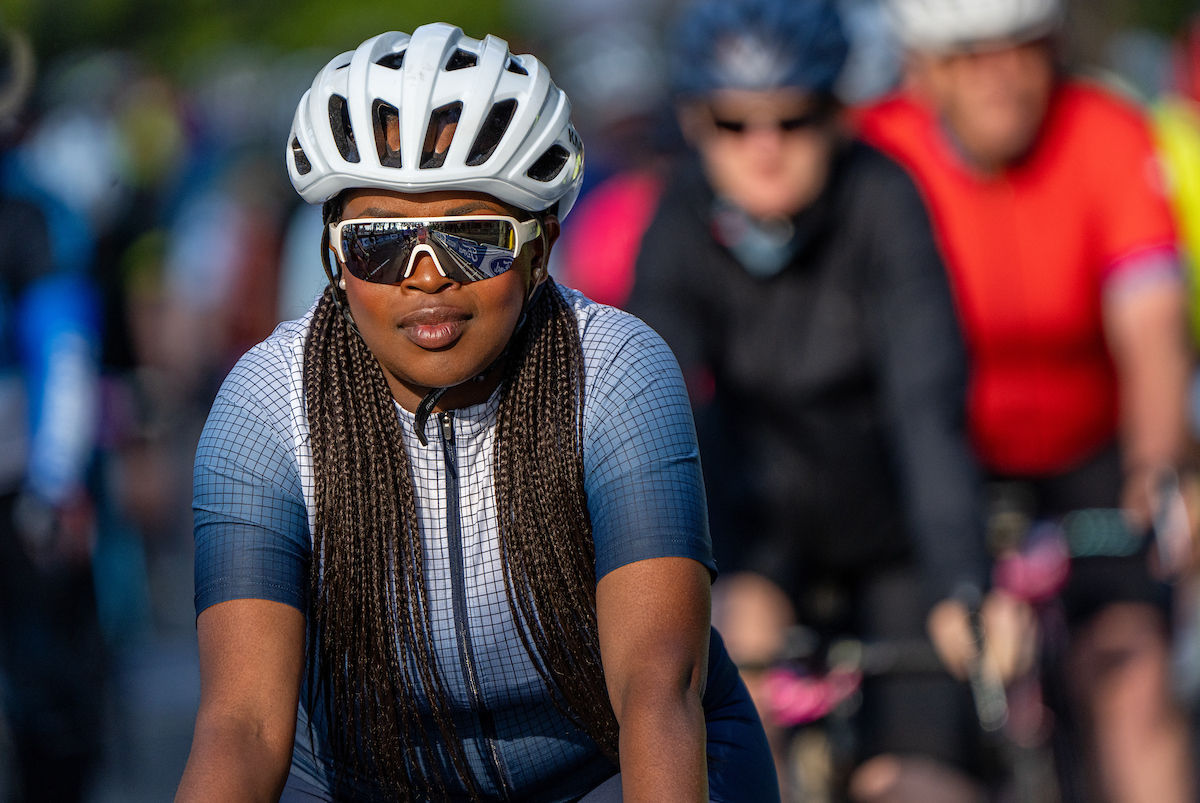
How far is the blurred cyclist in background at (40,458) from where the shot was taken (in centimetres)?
650

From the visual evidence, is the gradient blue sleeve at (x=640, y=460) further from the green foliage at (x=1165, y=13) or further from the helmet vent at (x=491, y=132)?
the green foliage at (x=1165, y=13)

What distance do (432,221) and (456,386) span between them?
293mm

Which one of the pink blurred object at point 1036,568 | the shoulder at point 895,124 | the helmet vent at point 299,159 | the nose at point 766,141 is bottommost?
the pink blurred object at point 1036,568

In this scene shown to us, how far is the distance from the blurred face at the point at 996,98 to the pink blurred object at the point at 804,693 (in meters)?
1.73

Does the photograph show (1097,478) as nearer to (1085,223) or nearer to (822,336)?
(1085,223)

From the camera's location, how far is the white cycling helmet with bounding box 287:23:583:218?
9.66 ft

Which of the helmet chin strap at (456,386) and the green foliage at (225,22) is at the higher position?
the helmet chin strap at (456,386)

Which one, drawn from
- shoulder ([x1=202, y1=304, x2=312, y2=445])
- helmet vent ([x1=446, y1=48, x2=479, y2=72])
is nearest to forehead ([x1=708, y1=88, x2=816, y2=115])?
helmet vent ([x1=446, y1=48, x2=479, y2=72])

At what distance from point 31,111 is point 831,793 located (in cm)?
434

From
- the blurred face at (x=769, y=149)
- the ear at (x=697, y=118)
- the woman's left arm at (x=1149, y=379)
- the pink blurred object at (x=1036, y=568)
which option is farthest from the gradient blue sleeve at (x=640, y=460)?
the woman's left arm at (x=1149, y=379)

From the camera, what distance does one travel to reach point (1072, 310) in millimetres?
5598

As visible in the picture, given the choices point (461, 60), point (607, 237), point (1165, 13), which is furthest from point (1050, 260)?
point (1165, 13)

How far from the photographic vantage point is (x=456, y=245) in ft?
9.68

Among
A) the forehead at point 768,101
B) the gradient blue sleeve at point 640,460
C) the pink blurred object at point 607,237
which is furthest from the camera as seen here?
the pink blurred object at point 607,237
